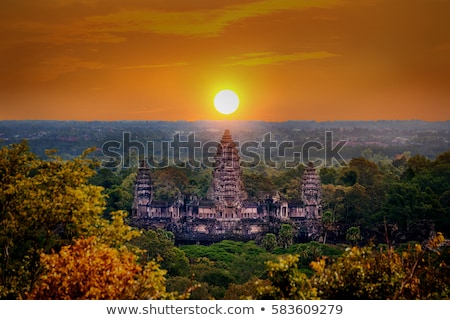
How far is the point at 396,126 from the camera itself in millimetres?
21141

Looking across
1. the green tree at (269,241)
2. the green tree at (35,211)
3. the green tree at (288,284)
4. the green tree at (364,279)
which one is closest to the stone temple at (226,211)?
the green tree at (269,241)

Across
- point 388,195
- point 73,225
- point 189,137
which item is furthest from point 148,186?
point 73,225

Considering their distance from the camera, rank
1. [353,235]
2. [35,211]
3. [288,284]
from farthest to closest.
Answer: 1. [353,235]
2. [35,211]
3. [288,284]

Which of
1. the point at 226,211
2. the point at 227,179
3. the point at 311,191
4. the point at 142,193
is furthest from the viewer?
the point at 227,179

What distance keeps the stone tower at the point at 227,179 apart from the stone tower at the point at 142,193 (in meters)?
1.78

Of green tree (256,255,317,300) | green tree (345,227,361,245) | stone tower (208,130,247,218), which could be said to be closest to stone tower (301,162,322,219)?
stone tower (208,130,247,218)

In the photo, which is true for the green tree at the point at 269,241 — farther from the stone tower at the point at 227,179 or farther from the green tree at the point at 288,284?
the green tree at the point at 288,284

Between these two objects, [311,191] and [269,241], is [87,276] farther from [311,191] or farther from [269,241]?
[311,191]

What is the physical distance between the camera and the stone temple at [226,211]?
20.0 m

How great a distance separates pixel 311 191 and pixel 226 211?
2.54 meters

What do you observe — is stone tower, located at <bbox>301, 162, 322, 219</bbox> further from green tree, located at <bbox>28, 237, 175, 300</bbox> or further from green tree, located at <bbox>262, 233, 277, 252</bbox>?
green tree, located at <bbox>28, 237, 175, 300</bbox>

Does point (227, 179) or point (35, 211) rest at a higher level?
point (227, 179)

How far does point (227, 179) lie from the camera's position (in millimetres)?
22688

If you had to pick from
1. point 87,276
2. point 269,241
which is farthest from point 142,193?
point 87,276
